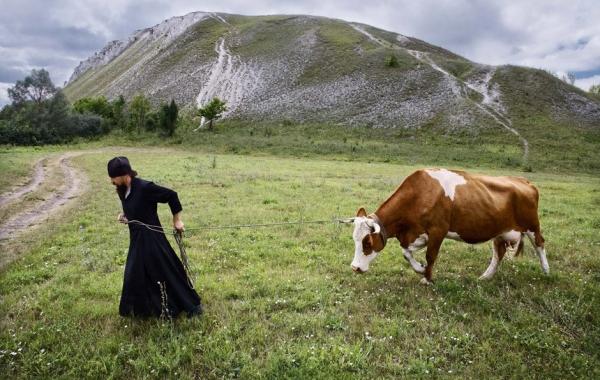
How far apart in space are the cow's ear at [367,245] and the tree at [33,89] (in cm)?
9002

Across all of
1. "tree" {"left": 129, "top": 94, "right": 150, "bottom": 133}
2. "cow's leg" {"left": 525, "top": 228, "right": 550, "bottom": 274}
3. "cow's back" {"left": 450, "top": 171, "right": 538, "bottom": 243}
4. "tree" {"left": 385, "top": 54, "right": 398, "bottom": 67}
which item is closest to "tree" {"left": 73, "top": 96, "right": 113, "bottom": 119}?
"tree" {"left": 129, "top": 94, "right": 150, "bottom": 133}

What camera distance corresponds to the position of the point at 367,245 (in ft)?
27.5

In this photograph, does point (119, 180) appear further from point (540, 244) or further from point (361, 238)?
point (540, 244)

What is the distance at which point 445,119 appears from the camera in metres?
64.1

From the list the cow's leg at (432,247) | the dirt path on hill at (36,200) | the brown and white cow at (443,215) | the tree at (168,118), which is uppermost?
the tree at (168,118)

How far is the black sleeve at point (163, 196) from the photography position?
7031 millimetres

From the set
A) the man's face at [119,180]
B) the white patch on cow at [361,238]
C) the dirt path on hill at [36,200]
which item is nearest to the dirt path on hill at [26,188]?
the dirt path on hill at [36,200]

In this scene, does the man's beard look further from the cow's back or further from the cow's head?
the cow's back

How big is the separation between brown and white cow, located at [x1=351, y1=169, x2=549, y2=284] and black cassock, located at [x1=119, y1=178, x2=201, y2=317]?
369cm

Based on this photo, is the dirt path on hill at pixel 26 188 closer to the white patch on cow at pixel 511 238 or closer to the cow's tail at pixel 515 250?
the white patch on cow at pixel 511 238

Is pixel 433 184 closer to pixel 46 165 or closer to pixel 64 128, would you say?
pixel 46 165

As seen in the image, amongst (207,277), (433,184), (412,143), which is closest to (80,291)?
(207,277)

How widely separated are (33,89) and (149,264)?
307 feet

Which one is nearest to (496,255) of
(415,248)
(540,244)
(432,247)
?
(540,244)
